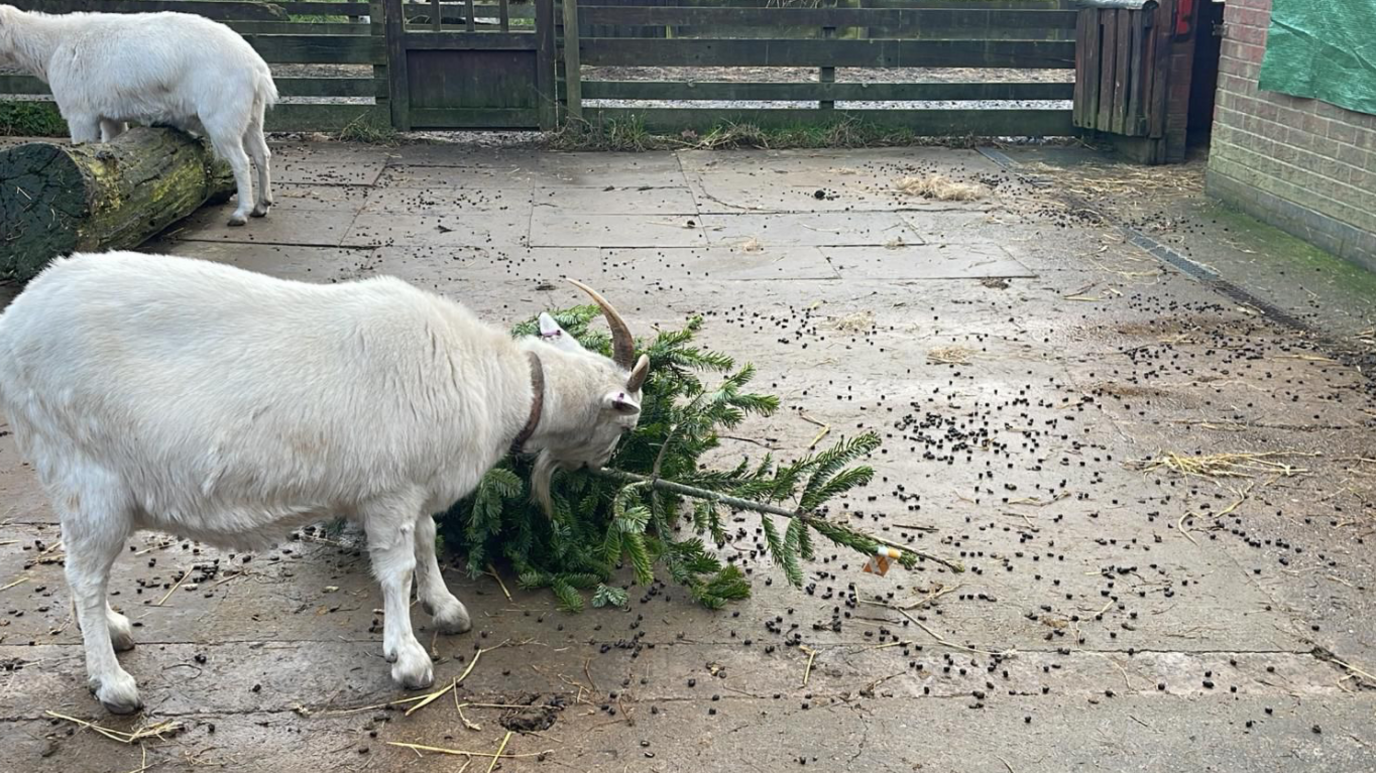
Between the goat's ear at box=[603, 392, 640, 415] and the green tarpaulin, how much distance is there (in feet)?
21.7

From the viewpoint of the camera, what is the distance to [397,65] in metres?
12.7

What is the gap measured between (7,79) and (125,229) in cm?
620

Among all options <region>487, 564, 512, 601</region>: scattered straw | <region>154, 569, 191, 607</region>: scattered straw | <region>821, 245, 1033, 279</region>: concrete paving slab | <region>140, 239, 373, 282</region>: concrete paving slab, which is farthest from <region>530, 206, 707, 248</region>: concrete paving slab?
<region>154, 569, 191, 607</region>: scattered straw

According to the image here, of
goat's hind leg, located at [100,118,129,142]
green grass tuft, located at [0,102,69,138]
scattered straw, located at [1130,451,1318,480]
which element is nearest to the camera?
scattered straw, located at [1130,451,1318,480]

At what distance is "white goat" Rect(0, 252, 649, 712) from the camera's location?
3.59 m

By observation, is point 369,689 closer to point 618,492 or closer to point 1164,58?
point 618,492

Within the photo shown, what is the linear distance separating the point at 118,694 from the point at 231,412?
0.93 metres

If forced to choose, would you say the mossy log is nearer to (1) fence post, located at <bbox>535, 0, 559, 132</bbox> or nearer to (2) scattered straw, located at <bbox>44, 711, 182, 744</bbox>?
(2) scattered straw, located at <bbox>44, 711, 182, 744</bbox>

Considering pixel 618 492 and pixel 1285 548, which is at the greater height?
pixel 618 492

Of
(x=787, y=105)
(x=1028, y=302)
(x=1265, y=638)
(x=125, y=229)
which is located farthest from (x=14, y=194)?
(x=787, y=105)

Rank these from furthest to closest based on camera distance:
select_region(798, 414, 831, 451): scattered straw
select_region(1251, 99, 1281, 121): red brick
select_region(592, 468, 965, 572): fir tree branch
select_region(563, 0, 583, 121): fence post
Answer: select_region(563, 0, 583, 121): fence post → select_region(1251, 99, 1281, 121): red brick → select_region(798, 414, 831, 451): scattered straw → select_region(592, 468, 965, 572): fir tree branch

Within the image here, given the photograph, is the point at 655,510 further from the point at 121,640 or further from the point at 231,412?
the point at 121,640

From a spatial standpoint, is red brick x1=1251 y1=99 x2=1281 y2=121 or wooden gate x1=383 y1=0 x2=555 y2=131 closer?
red brick x1=1251 y1=99 x2=1281 y2=121

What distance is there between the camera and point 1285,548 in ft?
16.3
